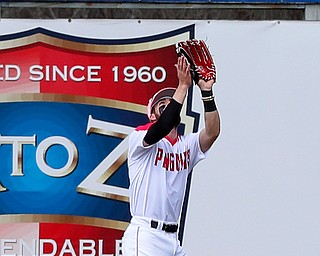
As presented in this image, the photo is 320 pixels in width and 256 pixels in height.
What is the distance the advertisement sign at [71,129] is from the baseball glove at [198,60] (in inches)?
48.2

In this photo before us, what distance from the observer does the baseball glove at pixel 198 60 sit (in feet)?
14.0

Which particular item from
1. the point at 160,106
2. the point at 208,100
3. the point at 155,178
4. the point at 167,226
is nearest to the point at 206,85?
the point at 208,100

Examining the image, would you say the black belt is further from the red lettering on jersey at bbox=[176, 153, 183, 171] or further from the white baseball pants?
the red lettering on jersey at bbox=[176, 153, 183, 171]

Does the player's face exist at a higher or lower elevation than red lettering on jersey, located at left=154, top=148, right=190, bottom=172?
higher

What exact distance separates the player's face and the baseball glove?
271 mm

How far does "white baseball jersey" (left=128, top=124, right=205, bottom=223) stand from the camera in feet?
14.1

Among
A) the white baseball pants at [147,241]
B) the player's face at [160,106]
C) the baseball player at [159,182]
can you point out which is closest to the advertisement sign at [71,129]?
the player's face at [160,106]

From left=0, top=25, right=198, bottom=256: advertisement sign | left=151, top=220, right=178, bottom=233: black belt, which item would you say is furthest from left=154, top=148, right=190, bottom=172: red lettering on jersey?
left=0, top=25, right=198, bottom=256: advertisement sign

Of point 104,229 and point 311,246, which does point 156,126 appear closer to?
point 104,229

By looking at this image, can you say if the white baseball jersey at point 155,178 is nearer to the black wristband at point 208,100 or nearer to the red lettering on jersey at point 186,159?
the red lettering on jersey at point 186,159

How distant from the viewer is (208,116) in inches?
169

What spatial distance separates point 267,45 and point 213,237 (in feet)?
4.37

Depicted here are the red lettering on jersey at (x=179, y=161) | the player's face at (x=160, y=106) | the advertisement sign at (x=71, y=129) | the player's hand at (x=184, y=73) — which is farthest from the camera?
the advertisement sign at (x=71, y=129)

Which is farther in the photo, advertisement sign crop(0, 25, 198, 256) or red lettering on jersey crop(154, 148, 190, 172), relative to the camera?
advertisement sign crop(0, 25, 198, 256)
